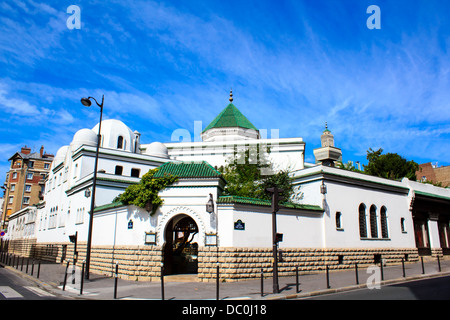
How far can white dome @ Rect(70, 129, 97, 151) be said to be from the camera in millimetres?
31969

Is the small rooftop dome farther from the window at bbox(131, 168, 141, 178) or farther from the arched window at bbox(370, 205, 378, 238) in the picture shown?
the arched window at bbox(370, 205, 378, 238)

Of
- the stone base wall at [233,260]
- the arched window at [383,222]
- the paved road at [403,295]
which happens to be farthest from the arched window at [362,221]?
the paved road at [403,295]

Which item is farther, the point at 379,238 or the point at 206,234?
the point at 379,238

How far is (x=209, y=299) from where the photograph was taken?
10.5m

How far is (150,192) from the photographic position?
16.4 m

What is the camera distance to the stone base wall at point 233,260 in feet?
50.3

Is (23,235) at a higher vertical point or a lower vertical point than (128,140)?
lower

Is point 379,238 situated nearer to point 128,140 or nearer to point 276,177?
point 276,177

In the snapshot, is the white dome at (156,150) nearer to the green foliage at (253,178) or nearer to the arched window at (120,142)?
the arched window at (120,142)

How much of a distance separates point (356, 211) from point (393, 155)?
1055 inches

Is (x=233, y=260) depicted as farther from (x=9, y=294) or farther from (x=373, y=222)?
(x=373, y=222)

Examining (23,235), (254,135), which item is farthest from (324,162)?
(23,235)

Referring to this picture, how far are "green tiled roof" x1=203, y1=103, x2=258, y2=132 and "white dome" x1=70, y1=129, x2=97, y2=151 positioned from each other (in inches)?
653

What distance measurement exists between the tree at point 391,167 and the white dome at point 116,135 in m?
32.2
